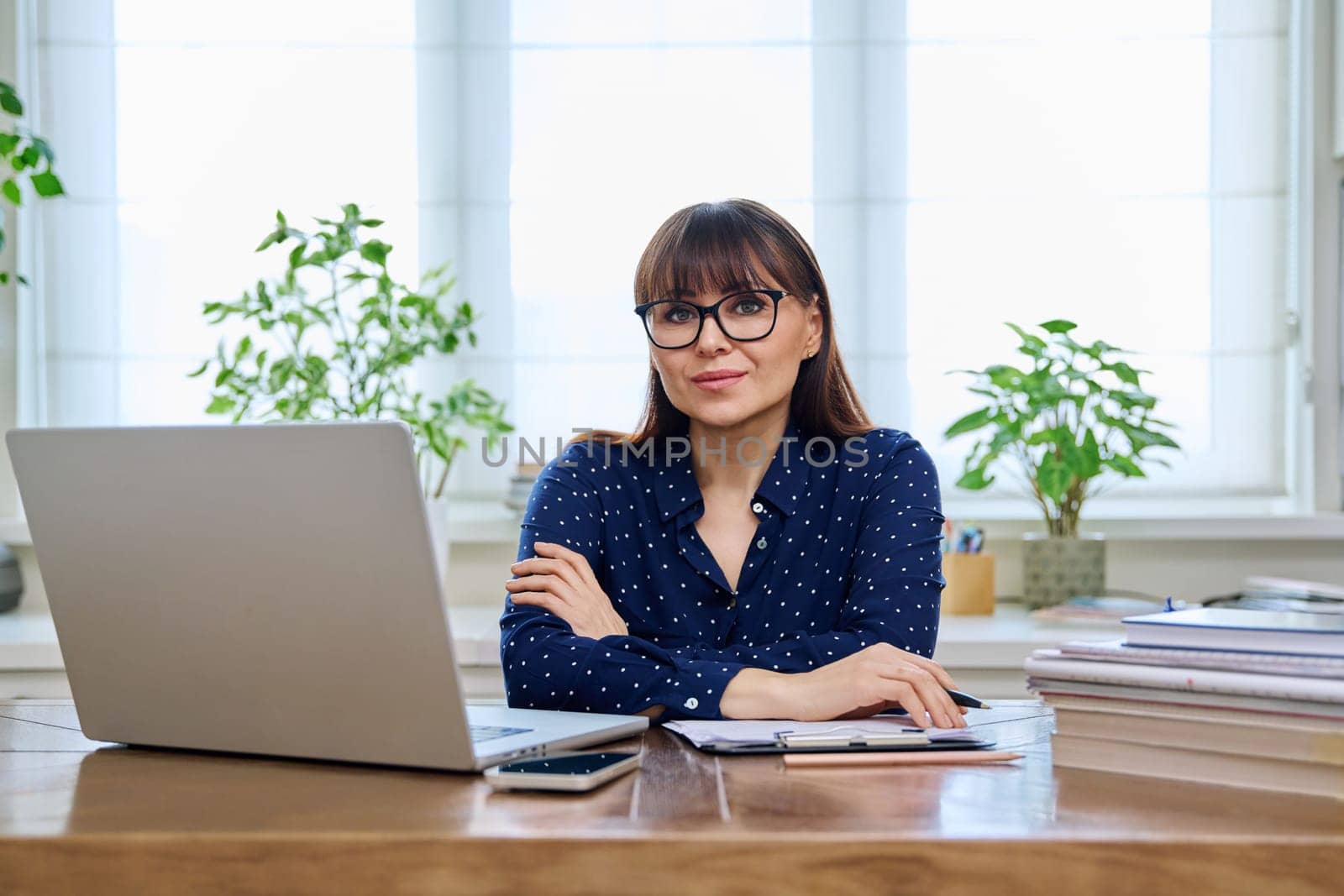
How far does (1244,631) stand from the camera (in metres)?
0.95

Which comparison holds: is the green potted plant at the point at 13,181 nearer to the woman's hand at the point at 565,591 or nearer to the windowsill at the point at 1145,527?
the windowsill at the point at 1145,527

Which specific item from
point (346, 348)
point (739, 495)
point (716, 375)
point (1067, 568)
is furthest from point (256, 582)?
point (1067, 568)

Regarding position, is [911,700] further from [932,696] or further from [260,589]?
[260,589]

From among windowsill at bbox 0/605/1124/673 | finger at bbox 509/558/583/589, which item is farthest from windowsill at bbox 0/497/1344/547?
finger at bbox 509/558/583/589

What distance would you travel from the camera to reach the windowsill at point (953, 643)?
2166mm

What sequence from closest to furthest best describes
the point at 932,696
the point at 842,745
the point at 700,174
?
the point at 842,745
the point at 932,696
the point at 700,174

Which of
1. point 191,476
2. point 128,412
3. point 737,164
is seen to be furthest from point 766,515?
point 128,412

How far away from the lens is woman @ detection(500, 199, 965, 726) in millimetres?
1555

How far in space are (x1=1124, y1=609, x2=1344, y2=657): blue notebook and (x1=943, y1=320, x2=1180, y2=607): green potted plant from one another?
1542 millimetres

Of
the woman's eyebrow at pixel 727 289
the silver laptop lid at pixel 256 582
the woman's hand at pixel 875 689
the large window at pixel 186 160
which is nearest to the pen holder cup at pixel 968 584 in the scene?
the woman's eyebrow at pixel 727 289

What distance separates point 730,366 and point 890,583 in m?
0.35

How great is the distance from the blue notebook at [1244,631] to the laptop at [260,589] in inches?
18.5

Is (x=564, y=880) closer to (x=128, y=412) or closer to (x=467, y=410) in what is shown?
(x=467, y=410)

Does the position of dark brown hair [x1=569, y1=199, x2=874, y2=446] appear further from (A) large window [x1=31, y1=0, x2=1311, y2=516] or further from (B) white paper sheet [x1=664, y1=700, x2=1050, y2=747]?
(A) large window [x1=31, y1=0, x2=1311, y2=516]
